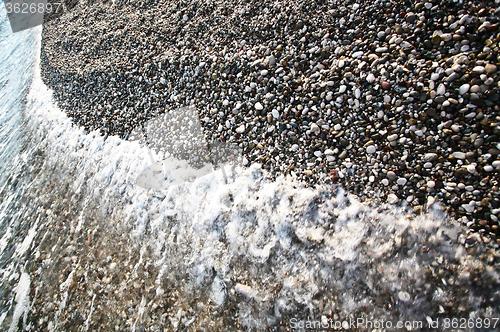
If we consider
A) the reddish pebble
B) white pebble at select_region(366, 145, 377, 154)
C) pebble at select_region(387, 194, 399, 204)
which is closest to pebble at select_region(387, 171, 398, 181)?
pebble at select_region(387, 194, 399, 204)

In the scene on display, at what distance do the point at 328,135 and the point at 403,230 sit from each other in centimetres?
130

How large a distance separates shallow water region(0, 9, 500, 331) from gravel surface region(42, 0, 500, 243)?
0.30 metres

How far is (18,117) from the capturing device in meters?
8.05

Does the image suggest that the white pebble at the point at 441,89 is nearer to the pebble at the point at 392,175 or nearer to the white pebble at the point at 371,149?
the white pebble at the point at 371,149

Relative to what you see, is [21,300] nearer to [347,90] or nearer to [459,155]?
[347,90]

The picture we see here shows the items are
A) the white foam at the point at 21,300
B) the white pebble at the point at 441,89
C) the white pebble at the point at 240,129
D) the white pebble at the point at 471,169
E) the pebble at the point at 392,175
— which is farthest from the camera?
the white foam at the point at 21,300

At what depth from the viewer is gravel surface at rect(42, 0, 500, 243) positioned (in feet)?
7.66

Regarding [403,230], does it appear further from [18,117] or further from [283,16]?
[18,117]

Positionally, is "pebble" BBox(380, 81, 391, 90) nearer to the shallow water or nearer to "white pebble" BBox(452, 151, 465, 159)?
"white pebble" BBox(452, 151, 465, 159)

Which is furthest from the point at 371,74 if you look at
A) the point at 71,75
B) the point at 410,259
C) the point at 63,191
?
the point at 71,75

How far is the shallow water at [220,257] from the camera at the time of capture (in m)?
2.26

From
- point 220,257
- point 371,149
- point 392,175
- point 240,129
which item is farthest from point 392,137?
point 220,257

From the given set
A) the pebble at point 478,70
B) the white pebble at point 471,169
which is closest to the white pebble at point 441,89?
the pebble at point 478,70

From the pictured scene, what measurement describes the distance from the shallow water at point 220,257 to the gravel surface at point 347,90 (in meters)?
0.30
